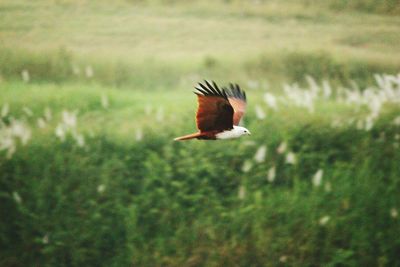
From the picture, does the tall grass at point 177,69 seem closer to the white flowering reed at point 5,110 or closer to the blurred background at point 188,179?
the blurred background at point 188,179

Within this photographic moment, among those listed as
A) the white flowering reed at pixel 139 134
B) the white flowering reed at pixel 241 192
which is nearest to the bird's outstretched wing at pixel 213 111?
the white flowering reed at pixel 241 192

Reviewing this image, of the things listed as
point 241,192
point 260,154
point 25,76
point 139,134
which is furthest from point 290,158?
point 25,76

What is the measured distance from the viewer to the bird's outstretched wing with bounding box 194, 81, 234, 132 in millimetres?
2506

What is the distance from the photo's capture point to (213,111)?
2547 millimetres

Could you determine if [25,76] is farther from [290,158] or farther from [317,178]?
[317,178]

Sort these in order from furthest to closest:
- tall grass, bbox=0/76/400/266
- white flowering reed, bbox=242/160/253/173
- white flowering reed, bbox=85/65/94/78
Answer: white flowering reed, bbox=85/65/94/78 → white flowering reed, bbox=242/160/253/173 → tall grass, bbox=0/76/400/266

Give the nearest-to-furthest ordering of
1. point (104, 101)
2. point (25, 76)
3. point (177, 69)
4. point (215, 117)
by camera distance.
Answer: point (215, 117) → point (104, 101) → point (25, 76) → point (177, 69)

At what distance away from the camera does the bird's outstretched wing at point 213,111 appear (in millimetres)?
2506

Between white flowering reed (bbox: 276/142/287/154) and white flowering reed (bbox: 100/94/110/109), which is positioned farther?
white flowering reed (bbox: 100/94/110/109)

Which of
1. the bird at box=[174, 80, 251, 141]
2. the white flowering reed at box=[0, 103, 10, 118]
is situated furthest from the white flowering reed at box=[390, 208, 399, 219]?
the white flowering reed at box=[0, 103, 10, 118]

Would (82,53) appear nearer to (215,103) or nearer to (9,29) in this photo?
(9,29)

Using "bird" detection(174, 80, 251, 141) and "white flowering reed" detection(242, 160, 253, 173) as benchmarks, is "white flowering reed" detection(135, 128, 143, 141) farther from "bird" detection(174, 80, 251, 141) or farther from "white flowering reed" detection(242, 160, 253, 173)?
"bird" detection(174, 80, 251, 141)

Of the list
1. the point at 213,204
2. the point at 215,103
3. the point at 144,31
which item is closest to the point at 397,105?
the point at 213,204

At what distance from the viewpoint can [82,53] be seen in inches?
264
